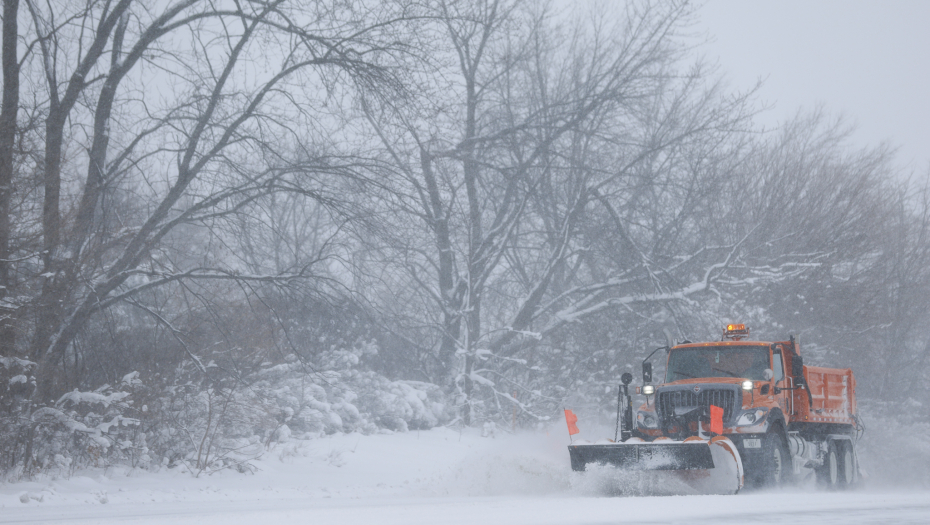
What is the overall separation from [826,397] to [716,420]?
436 cm

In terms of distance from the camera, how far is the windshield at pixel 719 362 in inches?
460

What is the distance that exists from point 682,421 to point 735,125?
11.3 meters

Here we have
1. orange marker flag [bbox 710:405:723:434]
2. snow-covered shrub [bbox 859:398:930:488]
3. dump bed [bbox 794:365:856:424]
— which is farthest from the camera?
snow-covered shrub [bbox 859:398:930:488]

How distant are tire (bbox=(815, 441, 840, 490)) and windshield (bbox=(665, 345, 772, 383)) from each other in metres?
2.46

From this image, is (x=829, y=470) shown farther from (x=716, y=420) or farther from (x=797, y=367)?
(x=716, y=420)

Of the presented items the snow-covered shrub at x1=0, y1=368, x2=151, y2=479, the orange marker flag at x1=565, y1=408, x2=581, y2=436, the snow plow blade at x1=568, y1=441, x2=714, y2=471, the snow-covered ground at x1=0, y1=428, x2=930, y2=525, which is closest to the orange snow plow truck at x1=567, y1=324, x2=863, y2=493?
the snow plow blade at x1=568, y1=441, x2=714, y2=471

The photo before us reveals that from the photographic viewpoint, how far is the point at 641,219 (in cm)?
2167

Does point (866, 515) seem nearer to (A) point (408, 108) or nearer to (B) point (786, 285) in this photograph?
(A) point (408, 108)

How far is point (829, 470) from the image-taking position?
508 inches

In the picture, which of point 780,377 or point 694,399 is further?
point 780,377

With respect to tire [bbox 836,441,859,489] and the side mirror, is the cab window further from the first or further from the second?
tire [bbox 836,441,859,489]

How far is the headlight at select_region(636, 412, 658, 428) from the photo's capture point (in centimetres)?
1131

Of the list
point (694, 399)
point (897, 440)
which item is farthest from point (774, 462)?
point (897, 440)

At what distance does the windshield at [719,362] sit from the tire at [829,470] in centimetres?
246
